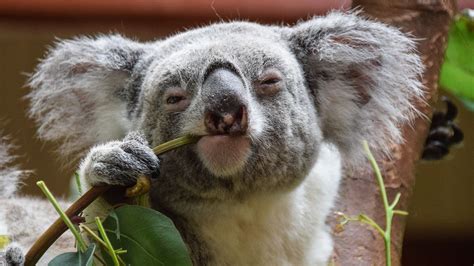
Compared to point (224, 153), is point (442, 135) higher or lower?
lower

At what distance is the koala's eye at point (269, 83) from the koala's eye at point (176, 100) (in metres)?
0.17

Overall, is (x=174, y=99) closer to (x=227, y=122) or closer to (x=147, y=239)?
(x=227, y=122)

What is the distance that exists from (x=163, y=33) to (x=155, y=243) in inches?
84.2

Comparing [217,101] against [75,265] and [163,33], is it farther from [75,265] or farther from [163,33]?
[163,33]

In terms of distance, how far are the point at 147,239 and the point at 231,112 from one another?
1.07 feet

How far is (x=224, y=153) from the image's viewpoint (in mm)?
1943

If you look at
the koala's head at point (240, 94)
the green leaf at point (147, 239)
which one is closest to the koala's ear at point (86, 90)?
the koala's head at point (240, 94)

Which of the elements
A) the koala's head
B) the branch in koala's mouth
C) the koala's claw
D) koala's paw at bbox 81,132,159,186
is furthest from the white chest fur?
the koala's claw

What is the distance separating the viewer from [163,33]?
3.79m

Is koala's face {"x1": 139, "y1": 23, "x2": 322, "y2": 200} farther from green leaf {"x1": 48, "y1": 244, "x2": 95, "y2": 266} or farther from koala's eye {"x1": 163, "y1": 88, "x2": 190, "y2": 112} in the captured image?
green leaf {"x1": 48, "y1": 244, "x2": 95, "y2": 266}

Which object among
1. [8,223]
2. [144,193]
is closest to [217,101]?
[144,193]

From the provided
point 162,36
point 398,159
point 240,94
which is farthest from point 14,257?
point 162,36

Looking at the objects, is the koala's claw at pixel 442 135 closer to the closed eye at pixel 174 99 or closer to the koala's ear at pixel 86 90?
the koala's ear at pixel 86 90

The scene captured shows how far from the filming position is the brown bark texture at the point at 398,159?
8.79 ft
